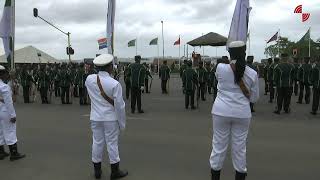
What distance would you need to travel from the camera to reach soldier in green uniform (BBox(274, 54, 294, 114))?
15758 mm

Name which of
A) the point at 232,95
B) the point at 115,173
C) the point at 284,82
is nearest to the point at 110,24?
the point at 284,82

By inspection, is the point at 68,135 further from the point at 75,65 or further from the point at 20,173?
the point at 75,65

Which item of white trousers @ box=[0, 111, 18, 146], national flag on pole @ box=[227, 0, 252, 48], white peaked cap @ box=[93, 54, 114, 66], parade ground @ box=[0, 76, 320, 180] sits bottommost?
parade ground @ box=[0, 76, 320, 180]

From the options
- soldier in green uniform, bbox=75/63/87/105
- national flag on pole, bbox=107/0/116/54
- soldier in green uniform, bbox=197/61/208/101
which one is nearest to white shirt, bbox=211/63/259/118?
national flag on pole, bbox=107/0/116/54

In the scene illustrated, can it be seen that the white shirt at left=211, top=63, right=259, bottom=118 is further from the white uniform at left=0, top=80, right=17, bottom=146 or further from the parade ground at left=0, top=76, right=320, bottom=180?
the white uniform at left=0, top=80, right=17, bottom=146

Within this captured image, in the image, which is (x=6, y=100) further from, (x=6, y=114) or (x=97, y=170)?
(x=97, y=170)

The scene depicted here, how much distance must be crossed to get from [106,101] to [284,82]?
983 cm

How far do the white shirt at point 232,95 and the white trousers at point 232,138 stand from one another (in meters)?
0.08

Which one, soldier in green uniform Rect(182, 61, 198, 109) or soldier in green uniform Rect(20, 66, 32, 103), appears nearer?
soldier in green uniform Rect(182, 61, 198, 109)

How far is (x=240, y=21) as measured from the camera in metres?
10.8

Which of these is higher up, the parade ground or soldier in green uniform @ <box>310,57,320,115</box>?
soldier in green uniform @ <box>310,57,320,115</box>

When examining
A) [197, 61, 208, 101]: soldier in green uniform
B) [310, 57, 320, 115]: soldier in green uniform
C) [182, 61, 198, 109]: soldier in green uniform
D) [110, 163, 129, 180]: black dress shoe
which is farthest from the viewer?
[197, 61, 208, 101]: soldier in green uniform

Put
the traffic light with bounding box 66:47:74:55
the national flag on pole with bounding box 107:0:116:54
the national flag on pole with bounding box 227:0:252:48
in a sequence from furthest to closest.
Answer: the traffic light with bounding box 66:47:74:55 → the national flag on pole with bounding box 107:0:116:54 → the national flag on pole with bounding box 227:0:252:48

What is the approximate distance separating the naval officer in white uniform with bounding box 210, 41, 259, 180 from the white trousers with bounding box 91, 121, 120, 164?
5.26 feet
